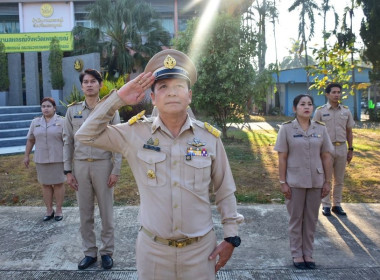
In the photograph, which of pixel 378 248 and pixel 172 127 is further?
pixel 378 248

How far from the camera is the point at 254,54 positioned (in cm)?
1148

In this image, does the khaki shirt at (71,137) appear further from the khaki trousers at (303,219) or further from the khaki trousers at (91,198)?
A: the khaki trousers at (303,219)

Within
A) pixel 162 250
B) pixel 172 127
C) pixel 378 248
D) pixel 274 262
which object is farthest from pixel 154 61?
pixel 378 248

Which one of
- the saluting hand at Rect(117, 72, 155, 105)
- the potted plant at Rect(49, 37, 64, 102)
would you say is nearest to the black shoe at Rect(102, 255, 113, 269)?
the saluting hand at Rect(117, 72, 155, 105)

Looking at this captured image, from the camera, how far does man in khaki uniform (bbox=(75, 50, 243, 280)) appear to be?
2.03 metres

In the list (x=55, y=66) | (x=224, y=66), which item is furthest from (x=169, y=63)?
(x=55, y=66)

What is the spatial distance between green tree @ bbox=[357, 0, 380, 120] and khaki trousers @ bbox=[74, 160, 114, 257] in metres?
20.5

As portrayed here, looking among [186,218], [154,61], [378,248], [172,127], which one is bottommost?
[378,248]

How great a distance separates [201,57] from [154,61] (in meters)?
9.24

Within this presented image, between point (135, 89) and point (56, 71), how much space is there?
15.5 m

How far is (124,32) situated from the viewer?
69.5 feet

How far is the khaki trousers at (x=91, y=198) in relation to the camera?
3627mm

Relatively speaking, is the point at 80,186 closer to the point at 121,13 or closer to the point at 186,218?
the point at 186,218

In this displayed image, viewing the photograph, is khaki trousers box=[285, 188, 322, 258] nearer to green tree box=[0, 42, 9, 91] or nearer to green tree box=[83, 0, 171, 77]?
green tree box=[0, 42, 9, 91]
